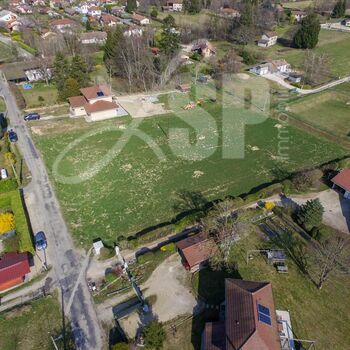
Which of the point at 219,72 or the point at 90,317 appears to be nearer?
the point at 90,317

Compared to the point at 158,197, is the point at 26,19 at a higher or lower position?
higher

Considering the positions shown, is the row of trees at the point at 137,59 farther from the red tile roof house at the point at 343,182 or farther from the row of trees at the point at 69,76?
the red tile roof house at the point at 343,182

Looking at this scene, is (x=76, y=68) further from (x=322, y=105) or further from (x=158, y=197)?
(x=322, y=105)

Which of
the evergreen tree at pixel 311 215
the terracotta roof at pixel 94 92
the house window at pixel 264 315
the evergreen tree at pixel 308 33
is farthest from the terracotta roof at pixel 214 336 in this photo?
the evergreen tree at pixel 308 33

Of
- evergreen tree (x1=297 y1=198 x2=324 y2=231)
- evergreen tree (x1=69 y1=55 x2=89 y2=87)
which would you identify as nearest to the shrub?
evergreen tree (x1=297 y1=198 x2=324 y2=231)

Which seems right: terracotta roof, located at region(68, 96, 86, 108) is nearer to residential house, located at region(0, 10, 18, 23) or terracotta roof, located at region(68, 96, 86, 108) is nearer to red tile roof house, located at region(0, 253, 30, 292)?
red tile roof house, located at region(0, 253, 30, 292)

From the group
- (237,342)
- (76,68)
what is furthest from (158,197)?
(76,68)
